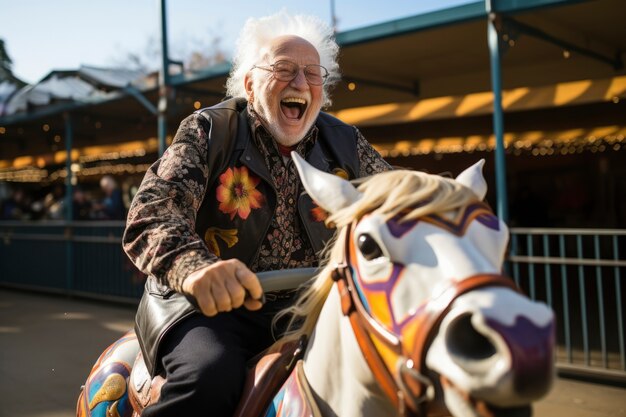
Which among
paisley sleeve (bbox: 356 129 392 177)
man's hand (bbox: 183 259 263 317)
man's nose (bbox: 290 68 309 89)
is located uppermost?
man's nose (bbox: 290 68 309 89)

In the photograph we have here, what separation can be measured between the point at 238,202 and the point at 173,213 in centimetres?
29

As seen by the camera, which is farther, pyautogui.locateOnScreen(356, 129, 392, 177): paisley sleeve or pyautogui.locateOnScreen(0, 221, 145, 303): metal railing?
pyautogui.locateOnScreen(0, 221, 145, 303): metal railing

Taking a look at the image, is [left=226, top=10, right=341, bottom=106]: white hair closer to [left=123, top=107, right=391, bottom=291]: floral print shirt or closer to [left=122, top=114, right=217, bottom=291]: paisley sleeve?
[left=123, top=107, right=391, bottom=291]: floral print shirt

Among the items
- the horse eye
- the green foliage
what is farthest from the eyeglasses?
the green foliage

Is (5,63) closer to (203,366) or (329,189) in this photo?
(203,366)

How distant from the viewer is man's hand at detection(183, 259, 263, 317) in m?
1.30

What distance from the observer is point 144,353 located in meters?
1.84

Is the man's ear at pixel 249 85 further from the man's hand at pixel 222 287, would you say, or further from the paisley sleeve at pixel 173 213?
the man's hand at pixel 222 287

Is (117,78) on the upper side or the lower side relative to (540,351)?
upper

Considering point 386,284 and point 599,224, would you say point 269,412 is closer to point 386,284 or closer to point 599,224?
point 386,284

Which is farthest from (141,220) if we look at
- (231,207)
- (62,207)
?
(62,207)

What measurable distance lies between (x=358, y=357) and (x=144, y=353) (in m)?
0.81

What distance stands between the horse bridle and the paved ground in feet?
11.2

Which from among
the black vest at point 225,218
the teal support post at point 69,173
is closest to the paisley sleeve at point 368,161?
the black vest at point 225,218
